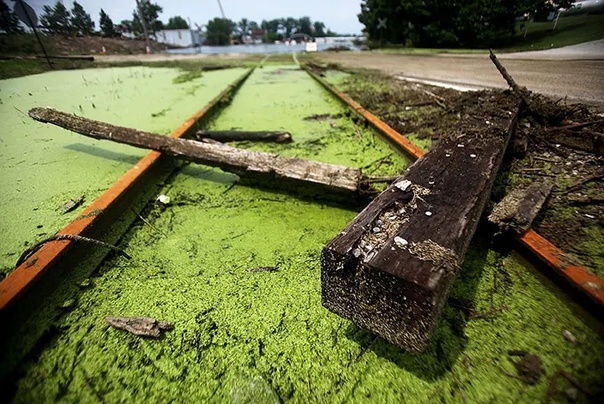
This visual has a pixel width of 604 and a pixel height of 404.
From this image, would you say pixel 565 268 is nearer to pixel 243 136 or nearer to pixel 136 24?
pixel 243 136

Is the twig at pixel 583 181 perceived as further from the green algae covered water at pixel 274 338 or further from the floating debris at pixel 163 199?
the floating debris at pixel 163 199

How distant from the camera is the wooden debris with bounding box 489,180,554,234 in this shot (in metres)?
1.42

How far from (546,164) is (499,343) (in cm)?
186

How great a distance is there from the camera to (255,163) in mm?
2160

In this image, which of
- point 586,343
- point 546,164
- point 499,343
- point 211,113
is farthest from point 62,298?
point 211,113

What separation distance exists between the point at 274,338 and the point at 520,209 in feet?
4.99

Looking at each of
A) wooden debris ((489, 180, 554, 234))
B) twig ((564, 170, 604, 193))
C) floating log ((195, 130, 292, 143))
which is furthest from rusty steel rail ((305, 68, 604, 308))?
floating log ((195, 130, 292, 143))

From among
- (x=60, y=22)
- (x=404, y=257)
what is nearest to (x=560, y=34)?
(x=404, y=257)

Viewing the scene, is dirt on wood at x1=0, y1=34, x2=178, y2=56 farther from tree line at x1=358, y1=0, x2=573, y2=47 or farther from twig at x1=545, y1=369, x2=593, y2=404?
tree line at x1=358, y1=0, x2=573, y2=47

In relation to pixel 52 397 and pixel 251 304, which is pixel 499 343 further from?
pixel 52 397

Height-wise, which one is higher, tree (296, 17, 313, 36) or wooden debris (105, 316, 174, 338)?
tree (296, 17, 313, 36)

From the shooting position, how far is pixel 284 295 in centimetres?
138

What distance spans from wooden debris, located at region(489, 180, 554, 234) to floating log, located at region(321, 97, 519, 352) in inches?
8.4

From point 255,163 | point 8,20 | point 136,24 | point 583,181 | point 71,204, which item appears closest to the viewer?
point 583,181
